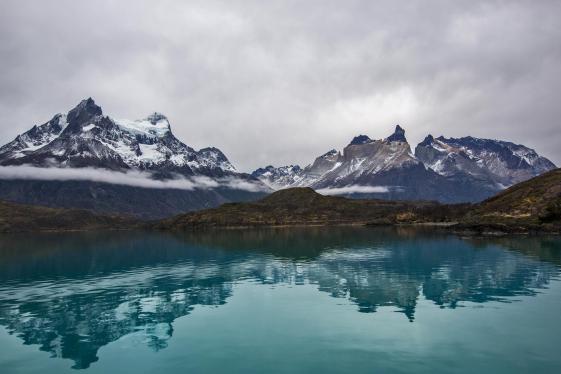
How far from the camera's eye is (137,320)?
59.4m

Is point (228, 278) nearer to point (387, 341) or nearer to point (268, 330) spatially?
point (268, 330)

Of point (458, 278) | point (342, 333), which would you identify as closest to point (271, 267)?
point (458, 278)

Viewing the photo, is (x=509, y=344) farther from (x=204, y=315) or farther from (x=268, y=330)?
(x=204, y=315)

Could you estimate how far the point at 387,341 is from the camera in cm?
4631

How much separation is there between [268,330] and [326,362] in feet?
43.4

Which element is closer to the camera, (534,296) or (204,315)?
(204,315)

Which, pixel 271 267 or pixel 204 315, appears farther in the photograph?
pixel 271 267

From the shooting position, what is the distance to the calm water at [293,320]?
4166 centimetres

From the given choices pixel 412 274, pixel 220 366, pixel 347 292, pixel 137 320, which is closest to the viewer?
pixel 220 366

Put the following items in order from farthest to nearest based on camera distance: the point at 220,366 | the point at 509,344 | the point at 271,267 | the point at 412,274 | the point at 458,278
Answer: the point at 271,267 → the point at 412,274 → the point at 458,278 → the point at 509,344 → the point at 220,366

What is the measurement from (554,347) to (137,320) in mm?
49086

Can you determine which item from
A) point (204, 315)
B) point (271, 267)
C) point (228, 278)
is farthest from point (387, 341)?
point (271, 267)

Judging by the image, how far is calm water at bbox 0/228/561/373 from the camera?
41.7 m

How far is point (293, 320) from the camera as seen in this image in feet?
187
